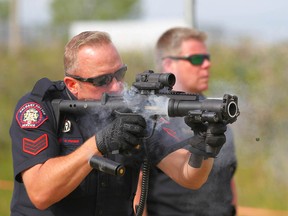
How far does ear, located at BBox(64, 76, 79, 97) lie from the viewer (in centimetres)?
342

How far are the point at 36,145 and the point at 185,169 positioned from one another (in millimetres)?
825

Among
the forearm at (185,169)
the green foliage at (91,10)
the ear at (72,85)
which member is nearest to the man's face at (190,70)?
the forearm at (185,169)

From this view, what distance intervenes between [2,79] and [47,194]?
1343cm

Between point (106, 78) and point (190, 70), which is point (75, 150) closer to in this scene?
point (106, 78)

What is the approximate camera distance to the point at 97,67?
3.31 m

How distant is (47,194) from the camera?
10.0ft

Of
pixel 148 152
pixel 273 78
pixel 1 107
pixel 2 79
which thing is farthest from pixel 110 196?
pixel 2 79

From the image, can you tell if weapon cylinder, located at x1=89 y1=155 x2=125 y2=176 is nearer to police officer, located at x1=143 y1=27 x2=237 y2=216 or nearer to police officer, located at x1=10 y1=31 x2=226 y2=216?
police officer, located at x1=10 y1=31 x2=226 y2=216

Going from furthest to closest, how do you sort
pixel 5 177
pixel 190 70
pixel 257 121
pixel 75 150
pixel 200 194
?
pixel 5 177
pixel 257 121
pixel 190 70
pixel 200 194
pixel 75 150

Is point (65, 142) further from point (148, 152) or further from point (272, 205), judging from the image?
point (272, 205)

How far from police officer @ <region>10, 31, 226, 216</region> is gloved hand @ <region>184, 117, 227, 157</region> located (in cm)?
4

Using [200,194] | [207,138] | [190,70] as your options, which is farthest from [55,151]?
[190,70]

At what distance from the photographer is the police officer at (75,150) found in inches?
120

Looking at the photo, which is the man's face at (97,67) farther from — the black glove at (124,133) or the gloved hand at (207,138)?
the gloved hand at (207,138)
